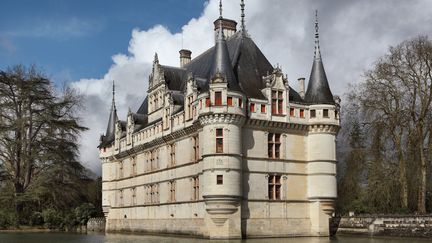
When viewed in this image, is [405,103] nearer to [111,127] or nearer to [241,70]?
[241,70]

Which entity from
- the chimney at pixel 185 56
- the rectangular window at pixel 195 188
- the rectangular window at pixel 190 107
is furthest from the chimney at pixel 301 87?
the chimney at pixel 185 56

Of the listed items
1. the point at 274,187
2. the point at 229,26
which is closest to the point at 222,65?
the point at 274,187

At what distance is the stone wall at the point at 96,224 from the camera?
44.2m

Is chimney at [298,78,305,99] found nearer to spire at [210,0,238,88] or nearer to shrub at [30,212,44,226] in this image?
spire at [210,0,238,88]

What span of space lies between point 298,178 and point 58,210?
68.1 feet

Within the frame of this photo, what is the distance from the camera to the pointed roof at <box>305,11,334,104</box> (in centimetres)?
3098

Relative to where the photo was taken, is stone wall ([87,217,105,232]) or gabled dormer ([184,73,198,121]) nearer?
gabled dormer ([184,73,198,121])

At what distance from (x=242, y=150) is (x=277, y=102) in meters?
3.33

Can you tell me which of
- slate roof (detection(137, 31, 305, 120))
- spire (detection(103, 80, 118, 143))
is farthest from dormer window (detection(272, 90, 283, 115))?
spire (detection(103, 80, 118, 143))

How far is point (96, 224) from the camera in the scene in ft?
147

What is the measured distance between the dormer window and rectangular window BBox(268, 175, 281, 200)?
3.26 metres

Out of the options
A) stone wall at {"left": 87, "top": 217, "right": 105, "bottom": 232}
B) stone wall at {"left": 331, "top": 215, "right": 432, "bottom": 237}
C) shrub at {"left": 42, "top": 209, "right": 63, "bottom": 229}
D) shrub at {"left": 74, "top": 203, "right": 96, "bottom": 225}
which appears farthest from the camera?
shrub at {"left": 74, "top": 203, "right": 96, "bottom": 225}

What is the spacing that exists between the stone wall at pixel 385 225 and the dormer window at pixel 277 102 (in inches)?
276

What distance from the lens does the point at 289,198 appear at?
29.8 meters
